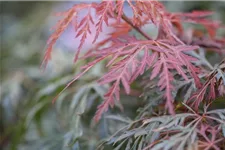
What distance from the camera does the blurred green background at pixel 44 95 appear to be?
95cm

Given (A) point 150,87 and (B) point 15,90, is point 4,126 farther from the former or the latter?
(A) point 150,87

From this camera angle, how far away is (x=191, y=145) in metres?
0.56

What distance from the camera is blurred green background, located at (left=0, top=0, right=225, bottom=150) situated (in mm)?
955

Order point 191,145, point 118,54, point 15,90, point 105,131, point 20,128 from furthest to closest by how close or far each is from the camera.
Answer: point 15,90 < point 20,128 < point 105,131 < point 118,54 < point 191,145

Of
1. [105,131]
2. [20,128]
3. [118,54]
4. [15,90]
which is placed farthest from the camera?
[15,90]

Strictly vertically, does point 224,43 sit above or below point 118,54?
below

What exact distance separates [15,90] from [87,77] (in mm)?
296

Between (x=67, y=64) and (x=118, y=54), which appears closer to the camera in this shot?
(x=118, y=54)

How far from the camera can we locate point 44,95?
1066 millimetres

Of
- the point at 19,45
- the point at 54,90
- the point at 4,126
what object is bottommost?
the point at 4,126

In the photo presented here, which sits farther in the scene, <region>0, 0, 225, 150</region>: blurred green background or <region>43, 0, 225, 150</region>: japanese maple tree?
<region>0, 0, 225, 150</region>: blurred green background

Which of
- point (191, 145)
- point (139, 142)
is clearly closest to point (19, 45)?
point (139, 142)

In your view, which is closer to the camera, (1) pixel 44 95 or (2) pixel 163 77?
(2) pixel 163 77

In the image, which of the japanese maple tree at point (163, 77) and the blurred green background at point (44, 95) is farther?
the blurred green background at point (44, 95)
